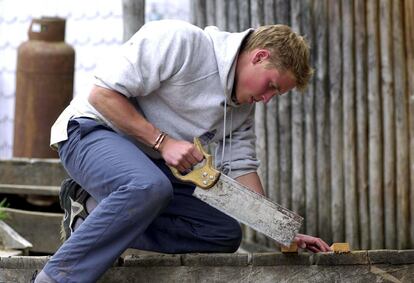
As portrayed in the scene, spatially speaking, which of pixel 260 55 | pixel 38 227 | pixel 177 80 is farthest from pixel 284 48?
pixel 38 227

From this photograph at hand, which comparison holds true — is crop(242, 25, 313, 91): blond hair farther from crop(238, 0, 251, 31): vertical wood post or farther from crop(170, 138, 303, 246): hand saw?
crop(238, 0, 251, 31): vertical wood post

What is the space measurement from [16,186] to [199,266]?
3.54 m

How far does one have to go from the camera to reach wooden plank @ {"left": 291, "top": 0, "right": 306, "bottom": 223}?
8125 mm

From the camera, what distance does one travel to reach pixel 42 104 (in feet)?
32.9

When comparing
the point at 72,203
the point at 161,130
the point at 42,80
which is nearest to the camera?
the point at 161,130

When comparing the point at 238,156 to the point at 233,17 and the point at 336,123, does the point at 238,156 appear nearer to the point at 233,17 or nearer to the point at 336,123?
the point at 336,123

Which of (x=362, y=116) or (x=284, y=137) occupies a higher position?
(x=362, y=116)

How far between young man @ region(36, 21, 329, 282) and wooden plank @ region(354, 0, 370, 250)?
89.8 inches

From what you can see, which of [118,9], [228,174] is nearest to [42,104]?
[118,9]

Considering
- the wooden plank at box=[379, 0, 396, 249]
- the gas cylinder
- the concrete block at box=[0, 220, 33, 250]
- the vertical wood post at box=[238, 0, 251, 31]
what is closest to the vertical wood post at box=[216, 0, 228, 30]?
the vertical wood post at box=[238, 0, 251, 31]

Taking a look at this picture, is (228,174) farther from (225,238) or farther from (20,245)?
(20,245)

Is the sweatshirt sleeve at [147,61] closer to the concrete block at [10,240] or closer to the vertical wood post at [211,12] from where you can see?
the concrete block at [10,240]

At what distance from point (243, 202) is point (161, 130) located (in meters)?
0.57

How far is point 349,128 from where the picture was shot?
802cm
